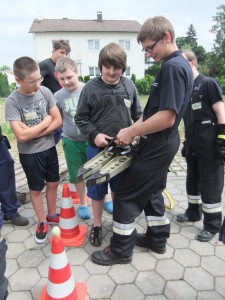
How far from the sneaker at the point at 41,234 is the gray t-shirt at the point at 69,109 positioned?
110cm

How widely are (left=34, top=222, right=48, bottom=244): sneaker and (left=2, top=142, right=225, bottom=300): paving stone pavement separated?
0.19ft

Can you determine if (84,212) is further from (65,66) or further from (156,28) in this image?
(156,28)

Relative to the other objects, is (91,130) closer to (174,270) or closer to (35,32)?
(174,270)

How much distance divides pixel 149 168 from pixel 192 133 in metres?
0.94

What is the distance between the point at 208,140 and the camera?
2951 mm

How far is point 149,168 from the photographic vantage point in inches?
95.1

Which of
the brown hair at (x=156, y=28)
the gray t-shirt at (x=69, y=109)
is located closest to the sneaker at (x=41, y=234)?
the gray t-shirt at (x=69, y=109)

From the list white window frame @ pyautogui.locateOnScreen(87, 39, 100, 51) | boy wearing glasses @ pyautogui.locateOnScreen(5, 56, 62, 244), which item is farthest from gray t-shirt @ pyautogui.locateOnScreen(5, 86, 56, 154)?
white window frame @ pyautogui.locateOnScreen(87, 39, 100, 51)

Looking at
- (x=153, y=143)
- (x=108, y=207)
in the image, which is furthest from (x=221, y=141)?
(x=108, y=207)

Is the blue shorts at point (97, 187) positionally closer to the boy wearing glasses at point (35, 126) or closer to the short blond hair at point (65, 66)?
the boy wearing glasses at point (35, 126)

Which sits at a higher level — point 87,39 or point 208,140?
point 87,39

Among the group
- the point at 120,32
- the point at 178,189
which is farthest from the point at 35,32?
the point at 178,189

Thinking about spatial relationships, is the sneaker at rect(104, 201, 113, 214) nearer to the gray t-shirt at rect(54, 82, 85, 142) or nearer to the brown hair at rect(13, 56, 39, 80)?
the gray t-shirt at rect(54, 82, 85, 142)

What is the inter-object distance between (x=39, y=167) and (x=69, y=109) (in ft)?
2.76
